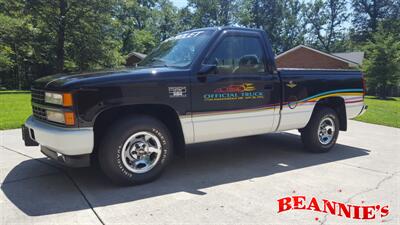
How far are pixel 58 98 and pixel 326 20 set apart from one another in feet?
213

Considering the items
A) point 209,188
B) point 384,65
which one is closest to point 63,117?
point 209,188

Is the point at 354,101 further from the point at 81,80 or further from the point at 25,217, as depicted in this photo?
the point at 25,217

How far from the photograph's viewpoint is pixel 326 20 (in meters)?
61.6

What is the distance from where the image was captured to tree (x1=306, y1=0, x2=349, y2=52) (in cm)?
6066

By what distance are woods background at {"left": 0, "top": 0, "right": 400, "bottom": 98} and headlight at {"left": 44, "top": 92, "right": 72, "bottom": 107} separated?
986 inches

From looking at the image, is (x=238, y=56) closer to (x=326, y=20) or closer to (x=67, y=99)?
(x=67, y=99)

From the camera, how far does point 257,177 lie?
4770mm

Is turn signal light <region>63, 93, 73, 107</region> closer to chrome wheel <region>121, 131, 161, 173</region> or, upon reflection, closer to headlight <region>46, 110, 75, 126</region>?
headlight <region>46, 110, 75, 126</region>

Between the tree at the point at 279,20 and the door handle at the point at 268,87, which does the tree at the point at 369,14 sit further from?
the door handle at the point at 268,87

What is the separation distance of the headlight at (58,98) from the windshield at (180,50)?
159 centimetres

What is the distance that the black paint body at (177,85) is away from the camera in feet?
12.5

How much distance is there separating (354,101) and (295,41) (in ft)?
195

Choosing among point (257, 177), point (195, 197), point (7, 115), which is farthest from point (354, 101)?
point (7, 115)

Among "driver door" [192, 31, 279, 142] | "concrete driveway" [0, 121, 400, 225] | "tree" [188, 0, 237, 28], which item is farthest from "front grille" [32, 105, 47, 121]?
"tree" [188, 0, 237, 28]
